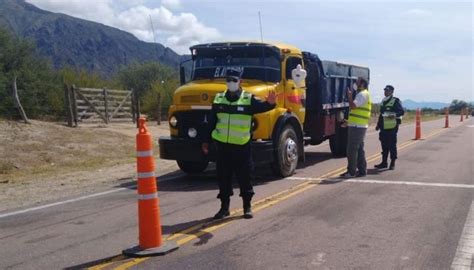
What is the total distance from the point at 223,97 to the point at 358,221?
246 cm

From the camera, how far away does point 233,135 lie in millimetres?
7789

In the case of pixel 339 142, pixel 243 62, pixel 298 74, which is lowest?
pixel 339 142

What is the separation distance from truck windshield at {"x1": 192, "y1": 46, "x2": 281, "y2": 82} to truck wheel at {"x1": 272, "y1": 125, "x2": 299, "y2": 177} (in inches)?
44.7

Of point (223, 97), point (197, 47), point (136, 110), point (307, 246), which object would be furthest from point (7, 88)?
point (307, 246)

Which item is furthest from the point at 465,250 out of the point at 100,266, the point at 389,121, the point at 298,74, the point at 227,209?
the point at 389,121

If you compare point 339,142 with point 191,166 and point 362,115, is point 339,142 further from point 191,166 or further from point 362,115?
point 191,166

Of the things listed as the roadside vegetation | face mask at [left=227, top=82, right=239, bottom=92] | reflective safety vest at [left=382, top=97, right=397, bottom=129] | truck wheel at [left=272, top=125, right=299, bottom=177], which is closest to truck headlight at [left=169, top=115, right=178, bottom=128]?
truck wheel at [left=272, top=125, right=299, bottom=177]

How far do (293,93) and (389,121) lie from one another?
274 cm

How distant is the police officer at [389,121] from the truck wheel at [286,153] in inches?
100

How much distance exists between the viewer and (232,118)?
25.6 feet

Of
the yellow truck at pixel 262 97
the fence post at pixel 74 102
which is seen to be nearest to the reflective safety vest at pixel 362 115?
the yellow truck at pixel 262 97

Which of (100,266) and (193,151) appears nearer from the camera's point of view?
(100,266)

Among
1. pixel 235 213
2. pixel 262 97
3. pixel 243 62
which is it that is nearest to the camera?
pixel 235 213

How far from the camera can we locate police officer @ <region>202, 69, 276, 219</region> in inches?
307
